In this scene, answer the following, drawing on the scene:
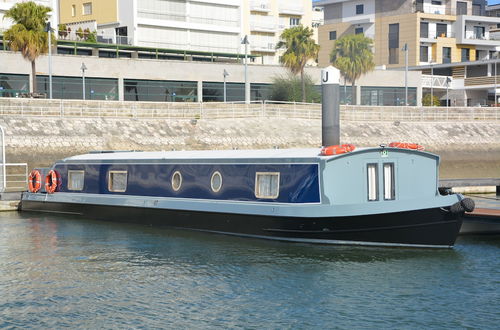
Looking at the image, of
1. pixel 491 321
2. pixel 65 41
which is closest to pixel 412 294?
pixel 491 321

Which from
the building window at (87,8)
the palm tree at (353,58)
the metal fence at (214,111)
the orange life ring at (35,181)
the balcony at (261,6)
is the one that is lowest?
the orange life ring at (35,181)

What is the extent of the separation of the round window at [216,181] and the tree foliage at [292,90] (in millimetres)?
39124

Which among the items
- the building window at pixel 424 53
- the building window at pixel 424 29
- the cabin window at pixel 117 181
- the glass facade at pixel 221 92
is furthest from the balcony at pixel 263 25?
the cabin window at pixel 117 181

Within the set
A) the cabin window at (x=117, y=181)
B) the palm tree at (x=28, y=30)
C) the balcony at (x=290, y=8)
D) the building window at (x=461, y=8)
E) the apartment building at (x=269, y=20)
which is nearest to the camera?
the cabin window at (x=117, y=181)

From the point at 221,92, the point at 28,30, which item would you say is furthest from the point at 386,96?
the point at 28,30

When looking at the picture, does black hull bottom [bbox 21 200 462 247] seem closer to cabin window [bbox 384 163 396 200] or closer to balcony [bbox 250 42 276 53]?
cabin window [bbox 384 163 396 200]

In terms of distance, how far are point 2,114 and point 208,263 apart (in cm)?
2453

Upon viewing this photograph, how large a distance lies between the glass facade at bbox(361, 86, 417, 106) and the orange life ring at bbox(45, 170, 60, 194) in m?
45.4

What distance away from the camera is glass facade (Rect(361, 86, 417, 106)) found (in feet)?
229

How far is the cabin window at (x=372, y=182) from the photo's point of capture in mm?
19953

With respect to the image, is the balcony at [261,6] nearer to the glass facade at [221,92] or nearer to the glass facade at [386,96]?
the glass facade at [386,96]

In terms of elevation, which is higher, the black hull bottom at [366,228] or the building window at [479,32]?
the building window at [479,32]

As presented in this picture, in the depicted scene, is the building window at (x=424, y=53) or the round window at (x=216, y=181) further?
the building window at (x=424, y=53)

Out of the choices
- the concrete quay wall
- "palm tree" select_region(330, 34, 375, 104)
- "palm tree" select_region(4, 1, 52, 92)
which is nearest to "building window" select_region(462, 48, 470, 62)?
"palm tree" select_region(330, 34, 375, 104)
